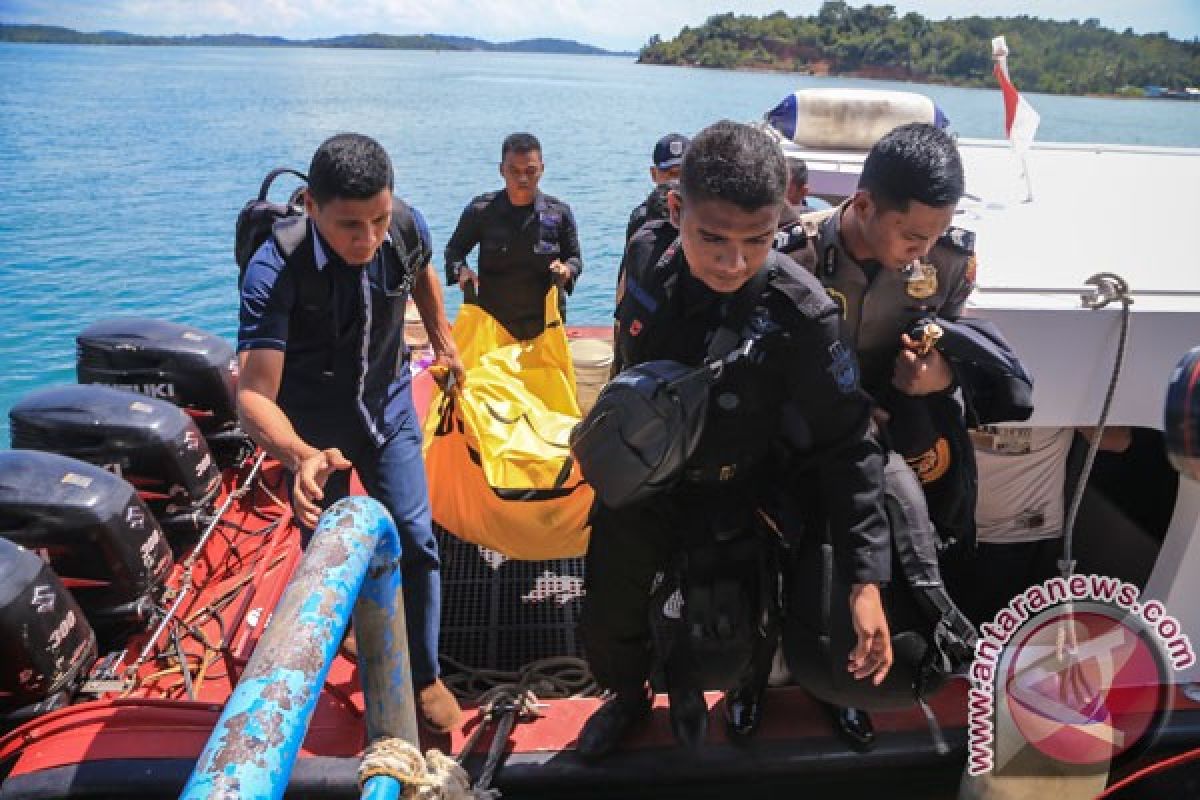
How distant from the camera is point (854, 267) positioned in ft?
6.48

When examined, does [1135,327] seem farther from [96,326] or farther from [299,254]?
[96,326]

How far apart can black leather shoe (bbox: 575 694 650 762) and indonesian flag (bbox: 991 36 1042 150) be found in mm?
2475

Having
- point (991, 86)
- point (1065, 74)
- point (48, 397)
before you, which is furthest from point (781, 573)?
point (991, 86)

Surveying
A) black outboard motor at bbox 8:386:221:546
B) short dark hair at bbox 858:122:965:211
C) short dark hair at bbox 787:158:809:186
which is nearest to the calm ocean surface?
short dark hair at bbox 787:158:809:186

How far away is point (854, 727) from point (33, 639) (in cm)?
216

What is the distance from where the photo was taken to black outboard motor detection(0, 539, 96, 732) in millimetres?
2295

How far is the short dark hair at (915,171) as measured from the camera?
5.94 ft

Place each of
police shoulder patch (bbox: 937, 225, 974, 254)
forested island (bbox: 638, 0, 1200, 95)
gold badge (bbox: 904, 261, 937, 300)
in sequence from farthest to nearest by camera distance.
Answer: forested island (bbox: 638, 0, 1200, 95) → police shoulder patch (bbox: 937, 225, 974, 254) → gold badge (bbox: 904, 261, 937, 300)

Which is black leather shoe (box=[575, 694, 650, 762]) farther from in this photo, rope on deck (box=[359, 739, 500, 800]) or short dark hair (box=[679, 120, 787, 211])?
short dark hair (box=[679, 120, 787, 211])

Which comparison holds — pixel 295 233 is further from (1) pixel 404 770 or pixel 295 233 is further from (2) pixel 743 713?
(2) pixel 743 713

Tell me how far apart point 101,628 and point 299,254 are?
1475 mm

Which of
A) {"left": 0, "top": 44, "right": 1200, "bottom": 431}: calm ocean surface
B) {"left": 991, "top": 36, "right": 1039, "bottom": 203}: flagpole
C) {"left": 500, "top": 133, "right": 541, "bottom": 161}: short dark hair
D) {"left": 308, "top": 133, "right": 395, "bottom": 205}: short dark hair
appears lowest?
{"left": 0, "top": 44, "right": 1200, "bottom": 431}: calm ocean surface

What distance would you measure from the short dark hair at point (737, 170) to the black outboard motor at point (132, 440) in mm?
2317

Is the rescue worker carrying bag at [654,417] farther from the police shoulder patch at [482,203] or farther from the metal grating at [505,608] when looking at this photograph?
the police shoulder patch at [482,203]
